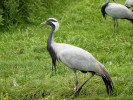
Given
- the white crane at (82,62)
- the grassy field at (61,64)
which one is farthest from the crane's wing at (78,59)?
the grassy field at (61,64)

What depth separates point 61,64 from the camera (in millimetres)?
6465

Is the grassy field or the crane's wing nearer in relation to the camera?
the crane's wing

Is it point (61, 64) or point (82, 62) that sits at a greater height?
point (82, 62)

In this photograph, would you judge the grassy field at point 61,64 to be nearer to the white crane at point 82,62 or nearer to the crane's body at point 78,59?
the white crane at point 82,62

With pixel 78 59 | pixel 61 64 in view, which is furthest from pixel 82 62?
pixel 61 64

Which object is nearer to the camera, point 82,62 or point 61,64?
point 82,62

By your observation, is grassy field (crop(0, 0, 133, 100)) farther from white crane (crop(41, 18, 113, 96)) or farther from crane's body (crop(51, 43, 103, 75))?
crane's body (crop(51, 43, 103, 75))

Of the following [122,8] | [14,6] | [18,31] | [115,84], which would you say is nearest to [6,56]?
[18,31]

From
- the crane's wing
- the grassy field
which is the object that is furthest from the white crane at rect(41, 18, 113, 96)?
the grassy field

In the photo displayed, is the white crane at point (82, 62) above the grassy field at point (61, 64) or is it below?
above

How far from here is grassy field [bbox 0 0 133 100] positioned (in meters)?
5.02

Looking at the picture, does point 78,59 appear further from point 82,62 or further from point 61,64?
point 61,64

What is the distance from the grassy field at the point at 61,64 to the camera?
16.5ft

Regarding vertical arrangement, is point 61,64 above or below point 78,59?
below
